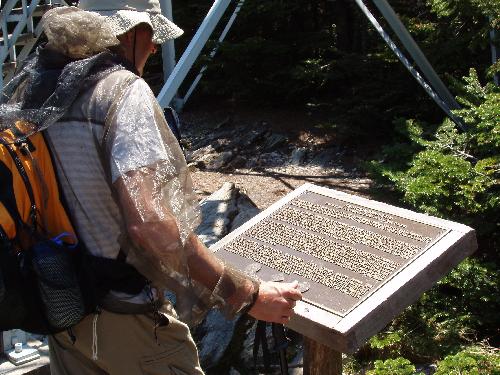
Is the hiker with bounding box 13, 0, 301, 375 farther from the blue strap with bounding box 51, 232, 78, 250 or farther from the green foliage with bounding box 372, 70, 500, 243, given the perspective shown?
the green foliage with bounding box 372, 70, 500, 243

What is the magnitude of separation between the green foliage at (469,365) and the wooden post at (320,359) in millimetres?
680

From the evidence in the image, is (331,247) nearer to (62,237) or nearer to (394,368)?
(394,368)

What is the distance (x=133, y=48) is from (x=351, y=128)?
19.1ft

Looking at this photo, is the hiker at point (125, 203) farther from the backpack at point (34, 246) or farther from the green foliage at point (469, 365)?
the green foliage at point (469, 365)

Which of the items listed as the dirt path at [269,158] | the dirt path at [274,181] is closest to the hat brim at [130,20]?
the dirt path at [269,158]

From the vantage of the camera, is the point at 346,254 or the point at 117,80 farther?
the point at 346,254

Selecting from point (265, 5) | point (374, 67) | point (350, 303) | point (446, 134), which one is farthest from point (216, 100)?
point (350, 303)

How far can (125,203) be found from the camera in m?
2.10

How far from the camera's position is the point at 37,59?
251cm

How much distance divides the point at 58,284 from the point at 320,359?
1581 millimetres

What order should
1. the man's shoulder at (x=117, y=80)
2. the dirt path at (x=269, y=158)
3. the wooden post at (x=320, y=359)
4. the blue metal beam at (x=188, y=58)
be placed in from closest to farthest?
the man's shoulder at (x=117, y=80) < the wooden post at (x=320, y=359) < the blue metal beam at (x=188, y=58) < the dirt path at (x=269, y=158)

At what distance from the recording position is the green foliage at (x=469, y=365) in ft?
12.3

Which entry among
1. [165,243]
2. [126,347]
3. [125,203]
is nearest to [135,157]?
[125,203]

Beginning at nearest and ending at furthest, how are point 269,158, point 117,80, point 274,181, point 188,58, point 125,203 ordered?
1. point 125,203
2. point 117,80
3. point 188,58
4. point 274,181
5. point 269,158
